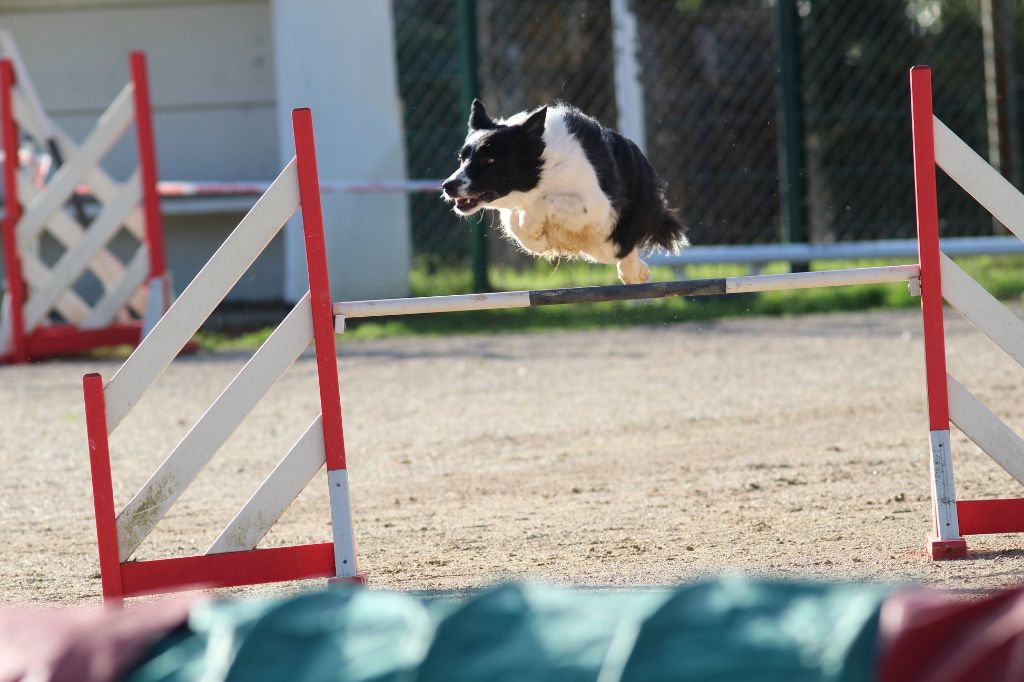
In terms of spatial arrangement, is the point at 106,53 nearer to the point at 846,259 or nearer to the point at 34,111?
the point at 34,111

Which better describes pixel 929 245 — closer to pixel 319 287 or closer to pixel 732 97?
pixel 319 287

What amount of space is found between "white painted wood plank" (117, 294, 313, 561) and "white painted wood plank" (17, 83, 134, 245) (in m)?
6.61

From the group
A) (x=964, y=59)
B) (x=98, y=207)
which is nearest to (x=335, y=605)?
(x=98, y=207)

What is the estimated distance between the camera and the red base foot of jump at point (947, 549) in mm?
4293

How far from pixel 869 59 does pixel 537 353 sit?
6480 millimetres

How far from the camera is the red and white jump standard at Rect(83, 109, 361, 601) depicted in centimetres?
419

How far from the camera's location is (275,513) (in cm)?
427

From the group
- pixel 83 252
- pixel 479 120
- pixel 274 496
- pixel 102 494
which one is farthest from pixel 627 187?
pixel 83 252

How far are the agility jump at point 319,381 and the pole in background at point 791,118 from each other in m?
7.70

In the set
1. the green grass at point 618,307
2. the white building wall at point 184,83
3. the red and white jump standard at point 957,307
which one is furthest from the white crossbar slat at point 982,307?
the white building wall at point 184,83

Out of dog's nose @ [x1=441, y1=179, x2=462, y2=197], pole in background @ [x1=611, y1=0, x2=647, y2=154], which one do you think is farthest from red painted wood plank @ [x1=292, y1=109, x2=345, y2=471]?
pole in background @ [x1=611, y1=0, x2=647, y2=154]

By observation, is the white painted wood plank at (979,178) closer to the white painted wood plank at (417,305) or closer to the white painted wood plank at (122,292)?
the white painted wood plank at (417,305)

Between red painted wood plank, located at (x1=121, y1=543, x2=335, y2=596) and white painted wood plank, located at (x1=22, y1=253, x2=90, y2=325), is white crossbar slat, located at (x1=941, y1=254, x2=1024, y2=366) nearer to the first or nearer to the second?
red painted wood plank, located at (x1=121, y1=543, x2=335, y2=596)

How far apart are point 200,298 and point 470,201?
1.06m
